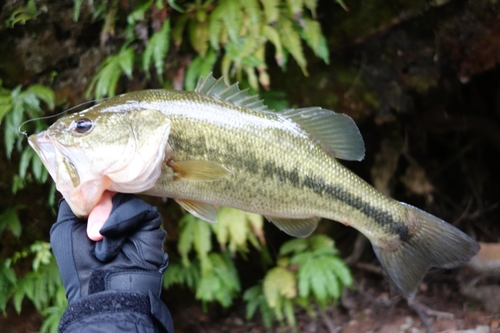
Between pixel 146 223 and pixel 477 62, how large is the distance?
6.28 feet

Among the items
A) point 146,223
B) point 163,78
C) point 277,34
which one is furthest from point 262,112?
point 163,78

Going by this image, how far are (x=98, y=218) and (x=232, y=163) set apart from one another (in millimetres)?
460

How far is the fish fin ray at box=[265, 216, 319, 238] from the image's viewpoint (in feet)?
4.65

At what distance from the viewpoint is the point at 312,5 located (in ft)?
6.30

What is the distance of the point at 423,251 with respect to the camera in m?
1.48

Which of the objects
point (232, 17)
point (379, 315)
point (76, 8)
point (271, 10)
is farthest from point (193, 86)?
point (379, 315)

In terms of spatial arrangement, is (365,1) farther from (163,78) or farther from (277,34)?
(163,78)

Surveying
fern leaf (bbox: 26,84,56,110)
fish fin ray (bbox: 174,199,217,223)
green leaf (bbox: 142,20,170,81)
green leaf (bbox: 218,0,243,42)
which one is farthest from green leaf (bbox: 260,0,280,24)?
fern leaf (bbox: 26,84,56,110)

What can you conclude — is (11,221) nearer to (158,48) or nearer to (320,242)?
(158,48)

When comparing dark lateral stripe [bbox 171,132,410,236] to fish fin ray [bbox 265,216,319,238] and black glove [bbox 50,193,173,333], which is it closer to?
fish fin ray [bbox 265,216,319,238]

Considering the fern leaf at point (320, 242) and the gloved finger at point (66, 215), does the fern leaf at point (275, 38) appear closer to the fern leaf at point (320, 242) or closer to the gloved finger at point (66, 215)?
the fern leaf at point (320, 242)

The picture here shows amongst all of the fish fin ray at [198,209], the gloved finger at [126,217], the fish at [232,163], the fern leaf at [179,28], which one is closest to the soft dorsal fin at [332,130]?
the fish at [232,163]

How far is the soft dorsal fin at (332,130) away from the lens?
1356 millimetres

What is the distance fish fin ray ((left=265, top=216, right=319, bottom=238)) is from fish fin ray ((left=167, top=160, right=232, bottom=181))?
0.34 meters
